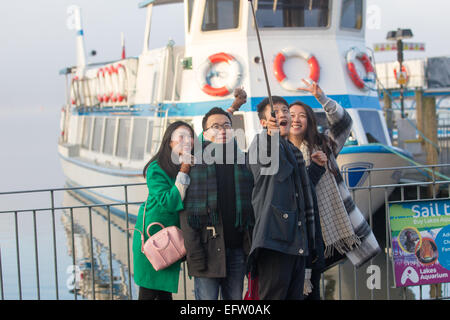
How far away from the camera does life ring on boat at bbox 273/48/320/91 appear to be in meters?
11.7

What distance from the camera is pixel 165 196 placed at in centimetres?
446

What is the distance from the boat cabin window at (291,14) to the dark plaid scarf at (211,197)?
317 inches


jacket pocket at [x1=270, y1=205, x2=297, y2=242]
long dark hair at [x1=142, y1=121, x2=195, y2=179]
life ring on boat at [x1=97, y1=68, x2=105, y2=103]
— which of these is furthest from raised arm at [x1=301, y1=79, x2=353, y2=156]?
life ring on boat at [x1=97, y1=68, x2=105, y2=103]

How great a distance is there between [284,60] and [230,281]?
785 centimetres

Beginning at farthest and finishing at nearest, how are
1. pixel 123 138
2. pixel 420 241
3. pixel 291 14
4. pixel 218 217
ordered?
pixel 123 138
pixel 291 14
pixel 420 241
pixel 218 217

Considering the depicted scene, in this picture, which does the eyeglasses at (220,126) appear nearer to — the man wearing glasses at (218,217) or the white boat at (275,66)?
the man wearing glasses at (218,217)

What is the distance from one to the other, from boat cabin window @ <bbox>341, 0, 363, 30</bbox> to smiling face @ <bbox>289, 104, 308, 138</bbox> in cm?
829

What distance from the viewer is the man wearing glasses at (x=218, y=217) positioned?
4.38m

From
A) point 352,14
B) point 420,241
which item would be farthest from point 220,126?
point 352,14

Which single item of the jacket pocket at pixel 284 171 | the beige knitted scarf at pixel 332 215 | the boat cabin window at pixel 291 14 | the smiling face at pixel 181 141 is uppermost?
the boat cabin window at pixel 291 14

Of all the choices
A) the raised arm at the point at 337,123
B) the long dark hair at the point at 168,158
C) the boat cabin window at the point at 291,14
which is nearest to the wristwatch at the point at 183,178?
the long dark hair at the point at 168,158

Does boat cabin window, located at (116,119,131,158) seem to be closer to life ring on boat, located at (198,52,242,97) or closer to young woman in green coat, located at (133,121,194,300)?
life ring on boat, located at (198,52,242,97)

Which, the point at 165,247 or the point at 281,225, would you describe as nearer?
the point at 281,225

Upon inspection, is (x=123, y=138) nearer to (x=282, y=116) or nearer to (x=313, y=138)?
(x=313, y=138)
